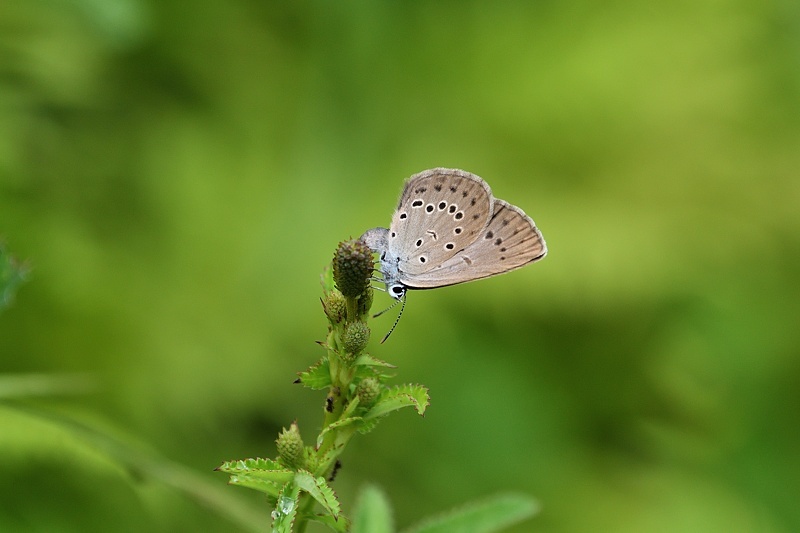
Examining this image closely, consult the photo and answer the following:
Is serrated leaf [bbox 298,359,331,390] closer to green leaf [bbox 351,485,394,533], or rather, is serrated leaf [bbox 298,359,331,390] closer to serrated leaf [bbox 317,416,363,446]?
serrated leaf [bbox 317,416,363,446]

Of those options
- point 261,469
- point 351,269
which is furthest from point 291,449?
point 351,269

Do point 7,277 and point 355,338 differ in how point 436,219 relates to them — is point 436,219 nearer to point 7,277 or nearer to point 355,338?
point 355,338

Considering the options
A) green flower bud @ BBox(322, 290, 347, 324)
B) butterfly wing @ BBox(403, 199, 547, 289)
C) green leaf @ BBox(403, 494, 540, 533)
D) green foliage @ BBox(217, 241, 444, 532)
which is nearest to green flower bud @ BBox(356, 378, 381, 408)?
green foliage @ BBox(217, 241, 444, 532)

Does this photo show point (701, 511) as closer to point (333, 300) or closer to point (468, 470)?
point (468, 470)

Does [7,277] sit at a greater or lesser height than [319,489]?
greater

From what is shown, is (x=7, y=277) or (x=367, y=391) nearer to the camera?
(x=367, y=391)
